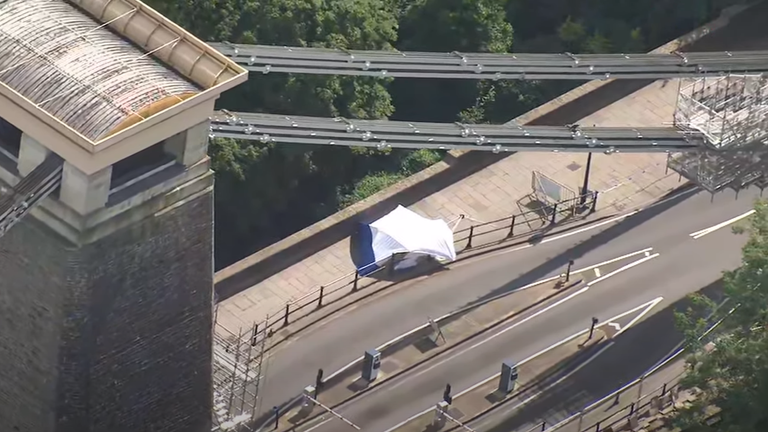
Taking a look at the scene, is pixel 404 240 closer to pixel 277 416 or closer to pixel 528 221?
pixel 528 221

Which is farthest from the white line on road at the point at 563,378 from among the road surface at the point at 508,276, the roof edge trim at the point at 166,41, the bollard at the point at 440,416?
the roof edge trim at the point at 166,41

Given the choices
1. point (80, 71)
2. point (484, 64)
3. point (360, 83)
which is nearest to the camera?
point (80, 71)

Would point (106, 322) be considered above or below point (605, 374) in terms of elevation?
above

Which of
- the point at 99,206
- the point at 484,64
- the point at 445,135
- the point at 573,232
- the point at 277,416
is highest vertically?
the point at 99,206

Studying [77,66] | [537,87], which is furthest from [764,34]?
[77,66]

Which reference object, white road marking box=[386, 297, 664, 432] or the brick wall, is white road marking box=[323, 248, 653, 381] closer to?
white road marking box=[386, 297, 664, 432]

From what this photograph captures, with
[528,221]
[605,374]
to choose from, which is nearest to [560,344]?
[605,374]
